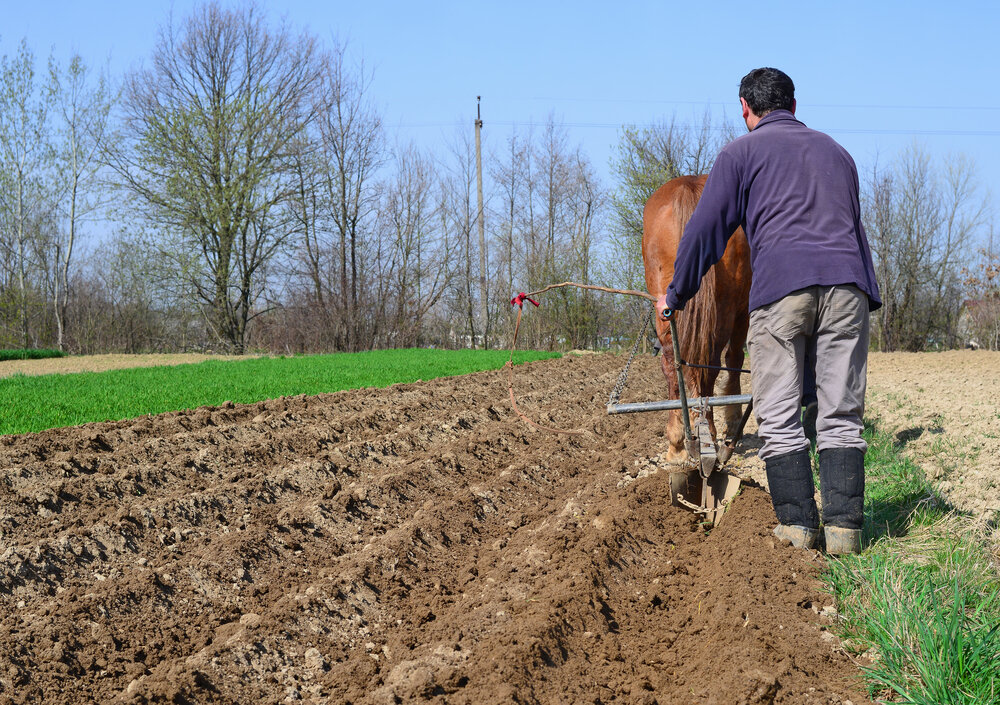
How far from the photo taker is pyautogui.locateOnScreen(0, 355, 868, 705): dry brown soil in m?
2.80

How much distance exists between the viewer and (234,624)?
332cm

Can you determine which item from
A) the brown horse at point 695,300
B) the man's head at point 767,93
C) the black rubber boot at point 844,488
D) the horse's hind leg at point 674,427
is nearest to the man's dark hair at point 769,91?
the man's head at point 767,93

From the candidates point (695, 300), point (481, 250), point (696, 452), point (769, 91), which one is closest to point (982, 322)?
point (481, 250)

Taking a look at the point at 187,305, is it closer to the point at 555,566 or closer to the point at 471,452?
the point at 471,452

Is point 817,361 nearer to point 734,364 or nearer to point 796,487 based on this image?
point 796,487

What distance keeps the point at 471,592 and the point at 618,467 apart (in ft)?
8.27

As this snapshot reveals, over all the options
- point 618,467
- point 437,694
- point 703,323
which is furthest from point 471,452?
point 437,694

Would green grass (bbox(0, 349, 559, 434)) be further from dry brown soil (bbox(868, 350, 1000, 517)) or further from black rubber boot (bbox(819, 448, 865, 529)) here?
dry brown soil (bbox(868, 350, 1000, 517))

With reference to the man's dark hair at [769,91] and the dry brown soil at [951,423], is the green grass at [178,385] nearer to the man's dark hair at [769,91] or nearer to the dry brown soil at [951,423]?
the man's dark hair at [769,91]

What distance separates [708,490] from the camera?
4.34 m

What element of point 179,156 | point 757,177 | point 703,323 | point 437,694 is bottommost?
point 437,694

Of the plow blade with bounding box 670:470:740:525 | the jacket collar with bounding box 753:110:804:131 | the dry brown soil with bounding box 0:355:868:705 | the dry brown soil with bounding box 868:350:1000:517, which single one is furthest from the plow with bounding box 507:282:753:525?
the dry brown soil with bounding box 868:350:1000:517

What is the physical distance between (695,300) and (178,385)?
303 inches

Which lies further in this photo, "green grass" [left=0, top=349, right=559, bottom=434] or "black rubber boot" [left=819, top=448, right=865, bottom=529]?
"green grass" [left=0, top=349, right=559, bottom=434]
